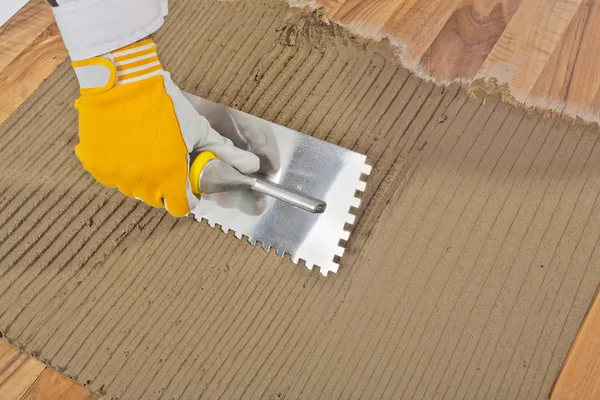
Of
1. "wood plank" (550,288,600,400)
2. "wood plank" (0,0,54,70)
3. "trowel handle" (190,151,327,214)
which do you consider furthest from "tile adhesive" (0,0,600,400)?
"wood plank" (0,0,54,70)

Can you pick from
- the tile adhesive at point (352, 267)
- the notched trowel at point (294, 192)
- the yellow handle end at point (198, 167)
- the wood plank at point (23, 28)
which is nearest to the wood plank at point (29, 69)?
the wood plank at point (23, 28)

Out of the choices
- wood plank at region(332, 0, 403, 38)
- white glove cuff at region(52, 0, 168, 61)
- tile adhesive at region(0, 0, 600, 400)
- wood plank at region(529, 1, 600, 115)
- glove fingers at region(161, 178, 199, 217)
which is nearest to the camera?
white glove cuff at region(52, 0, 168, 61)

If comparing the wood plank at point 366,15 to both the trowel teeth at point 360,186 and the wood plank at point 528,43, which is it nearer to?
the wood plank at point 528,43

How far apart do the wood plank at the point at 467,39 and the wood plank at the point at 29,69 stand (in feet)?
2.37

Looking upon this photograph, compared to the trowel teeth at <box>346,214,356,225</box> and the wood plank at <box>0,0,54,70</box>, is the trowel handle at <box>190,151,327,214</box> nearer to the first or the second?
the trowel teeth at <box>346,214,356,225</box>

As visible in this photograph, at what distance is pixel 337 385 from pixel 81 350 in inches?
15.9

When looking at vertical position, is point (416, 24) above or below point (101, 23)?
below

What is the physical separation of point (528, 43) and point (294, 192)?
519mm

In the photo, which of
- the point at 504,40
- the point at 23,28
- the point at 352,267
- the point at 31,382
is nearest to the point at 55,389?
the point at 31,382

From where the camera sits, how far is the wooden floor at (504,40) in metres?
0.97

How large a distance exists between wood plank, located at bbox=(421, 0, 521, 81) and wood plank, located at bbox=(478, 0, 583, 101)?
0.02 m

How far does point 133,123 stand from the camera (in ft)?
2.19

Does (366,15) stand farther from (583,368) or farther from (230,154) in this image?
(583,368)

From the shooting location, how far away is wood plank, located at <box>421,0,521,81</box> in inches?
39.6
